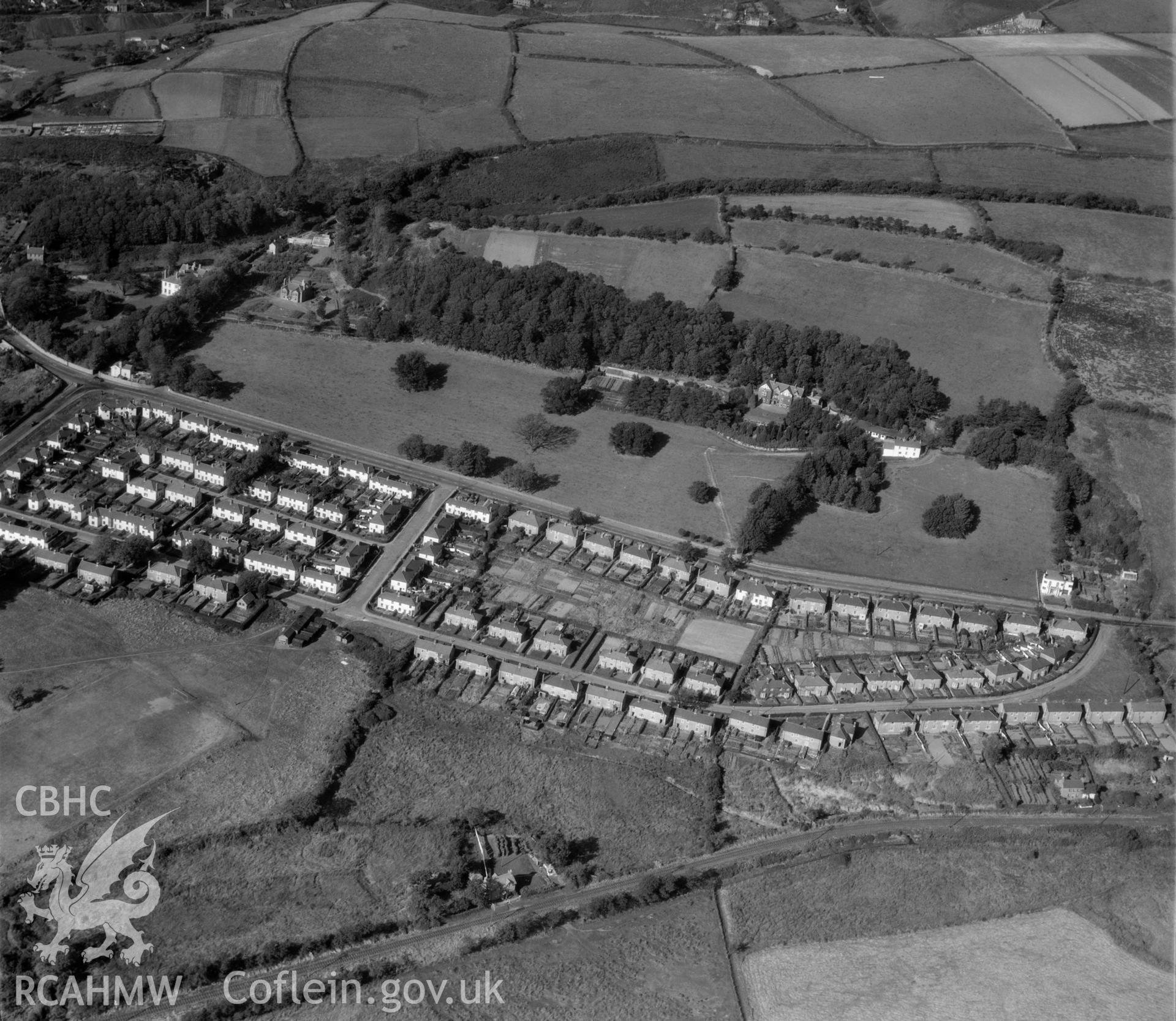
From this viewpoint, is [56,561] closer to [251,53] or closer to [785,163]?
[785,163]

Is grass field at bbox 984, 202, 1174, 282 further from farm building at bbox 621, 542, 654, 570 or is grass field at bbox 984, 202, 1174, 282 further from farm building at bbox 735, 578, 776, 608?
farm building at bbox 621, 542, 654, 570

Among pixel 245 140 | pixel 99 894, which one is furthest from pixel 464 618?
pixel 245 140

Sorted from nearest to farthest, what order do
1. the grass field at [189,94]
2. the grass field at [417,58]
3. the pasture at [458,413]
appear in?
the pasture at [458,413] < the grass field at [189,94] < the grass field at [417,58]

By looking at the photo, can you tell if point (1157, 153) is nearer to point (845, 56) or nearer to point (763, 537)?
point (845, 56)

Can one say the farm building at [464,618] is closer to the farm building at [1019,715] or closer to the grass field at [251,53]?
the farm building at [1019,715]

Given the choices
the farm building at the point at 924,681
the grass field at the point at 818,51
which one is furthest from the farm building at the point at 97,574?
the grass field at the point at 818,51

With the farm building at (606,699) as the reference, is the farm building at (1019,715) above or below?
above

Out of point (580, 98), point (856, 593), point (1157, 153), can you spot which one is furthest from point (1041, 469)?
point (580, 98)

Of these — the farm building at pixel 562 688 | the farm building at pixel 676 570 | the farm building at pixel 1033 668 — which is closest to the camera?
the farm building at pixel 562 688
